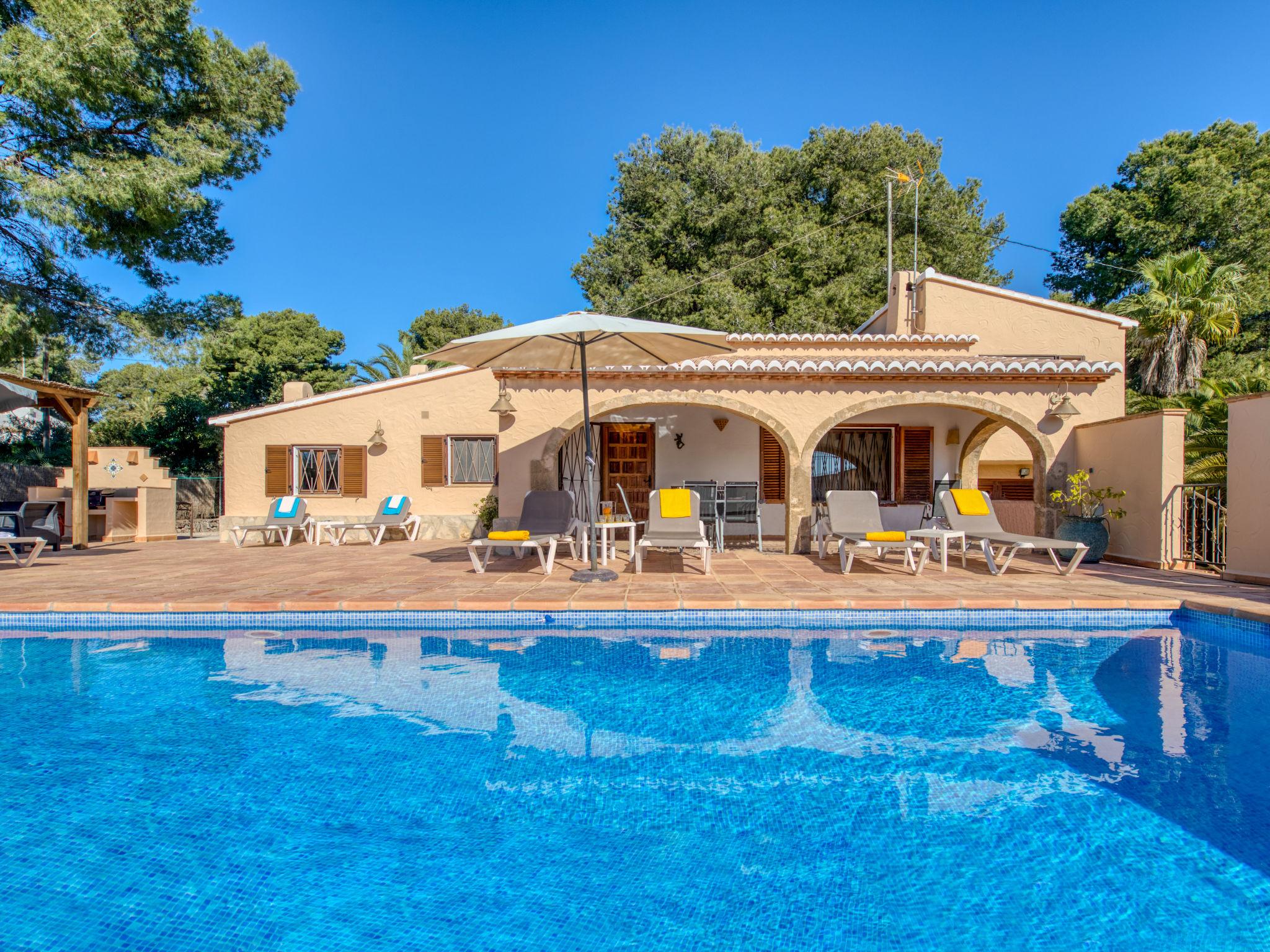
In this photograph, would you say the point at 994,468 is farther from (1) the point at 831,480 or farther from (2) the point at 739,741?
(2) the point at 739,741

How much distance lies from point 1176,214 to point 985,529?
84.4ft

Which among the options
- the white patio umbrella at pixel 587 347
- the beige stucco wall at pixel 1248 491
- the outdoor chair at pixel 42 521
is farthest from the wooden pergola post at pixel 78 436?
the beige stucco wall at pixel 1248 491

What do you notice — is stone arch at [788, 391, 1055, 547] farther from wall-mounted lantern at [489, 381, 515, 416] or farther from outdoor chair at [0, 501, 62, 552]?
outdoor chair at [0, 501, 62, 552]

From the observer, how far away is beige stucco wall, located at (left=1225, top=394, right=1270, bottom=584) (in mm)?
7527

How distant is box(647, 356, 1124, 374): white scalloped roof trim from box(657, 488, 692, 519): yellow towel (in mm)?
2112

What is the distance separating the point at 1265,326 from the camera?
78.5ft

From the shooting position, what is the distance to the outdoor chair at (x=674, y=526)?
8.42 m

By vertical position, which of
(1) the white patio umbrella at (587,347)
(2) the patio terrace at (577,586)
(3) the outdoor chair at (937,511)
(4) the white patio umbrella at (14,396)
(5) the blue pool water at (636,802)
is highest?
(1) the white patio umbrella at (587,347)

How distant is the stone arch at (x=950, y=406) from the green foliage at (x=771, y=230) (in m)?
13.9

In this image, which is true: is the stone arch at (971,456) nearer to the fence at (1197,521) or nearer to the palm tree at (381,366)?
the fence at (1197,521)

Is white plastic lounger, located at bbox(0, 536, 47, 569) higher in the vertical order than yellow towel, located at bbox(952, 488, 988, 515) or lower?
lower

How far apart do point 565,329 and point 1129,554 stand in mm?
8729

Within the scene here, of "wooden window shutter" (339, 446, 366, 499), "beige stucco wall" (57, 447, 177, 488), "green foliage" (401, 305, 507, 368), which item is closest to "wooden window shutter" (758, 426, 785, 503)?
"wooden window shutter" (339, 446, 366, 499)

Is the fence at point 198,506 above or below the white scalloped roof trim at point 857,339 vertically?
below
